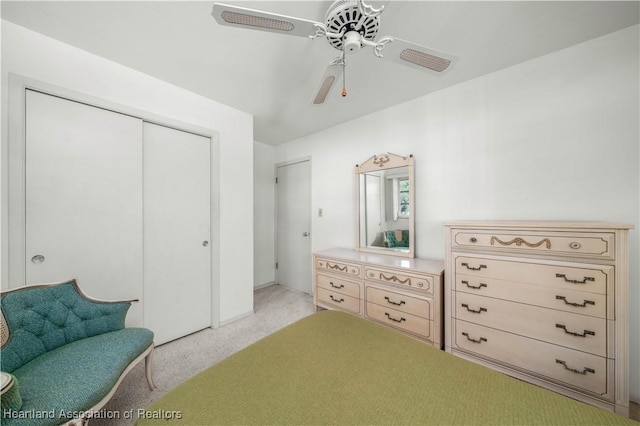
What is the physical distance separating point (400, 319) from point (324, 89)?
6.74 ft

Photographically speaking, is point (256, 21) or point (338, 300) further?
point (338, 300)

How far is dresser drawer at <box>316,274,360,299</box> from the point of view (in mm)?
2497

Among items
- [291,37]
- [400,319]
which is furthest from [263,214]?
[291,37]

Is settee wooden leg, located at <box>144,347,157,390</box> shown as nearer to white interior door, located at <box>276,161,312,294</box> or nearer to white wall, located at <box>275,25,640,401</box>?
white interior door, located at <box>276,161,312,294</box>

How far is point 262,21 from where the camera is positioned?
986 mm

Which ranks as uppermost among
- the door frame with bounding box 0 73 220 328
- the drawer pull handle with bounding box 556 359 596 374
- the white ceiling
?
the white ceiling

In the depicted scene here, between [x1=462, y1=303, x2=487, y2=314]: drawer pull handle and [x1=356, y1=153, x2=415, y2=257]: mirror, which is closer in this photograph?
[x1=462, y1=303, x2=487, y2=314]: drawer pull handle

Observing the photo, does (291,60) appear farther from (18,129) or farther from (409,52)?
(18,129)

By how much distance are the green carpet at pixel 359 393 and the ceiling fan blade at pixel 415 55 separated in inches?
57.6

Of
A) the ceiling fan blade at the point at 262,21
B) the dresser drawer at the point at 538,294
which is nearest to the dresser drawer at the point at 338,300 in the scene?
the dresser drawer at the point at 538,294

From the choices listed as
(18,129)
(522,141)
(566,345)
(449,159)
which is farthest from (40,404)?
(522,141)

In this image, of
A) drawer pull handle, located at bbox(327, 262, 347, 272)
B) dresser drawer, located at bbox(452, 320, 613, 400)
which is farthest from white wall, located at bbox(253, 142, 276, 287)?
dresser drawer, located at bbox(452, 320, 613, 400)

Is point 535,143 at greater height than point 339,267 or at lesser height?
greater

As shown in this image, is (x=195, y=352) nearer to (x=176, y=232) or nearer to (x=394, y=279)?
(x=176, y=232)
